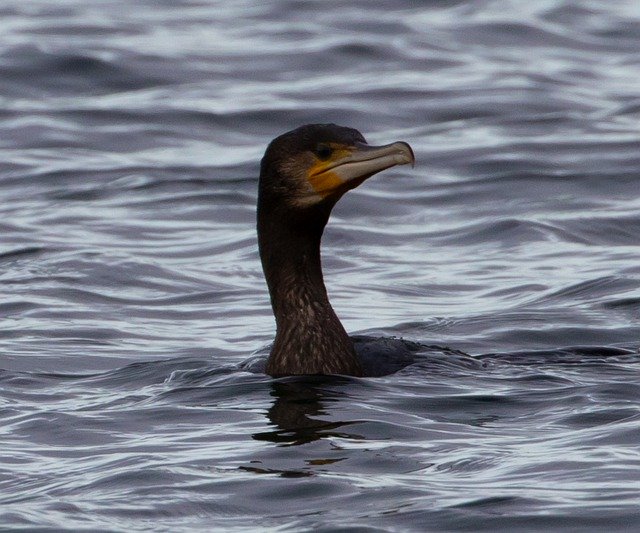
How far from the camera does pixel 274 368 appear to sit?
26.6 feet

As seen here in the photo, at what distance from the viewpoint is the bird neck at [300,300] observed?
8.00 meters

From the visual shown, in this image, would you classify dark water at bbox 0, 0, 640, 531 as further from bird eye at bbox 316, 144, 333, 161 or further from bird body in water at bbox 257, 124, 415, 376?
bird eye at bbox 316, 144, 333, 161

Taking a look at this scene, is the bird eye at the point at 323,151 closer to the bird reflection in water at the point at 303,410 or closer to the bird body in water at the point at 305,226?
the bird body in water at the point at 305,226

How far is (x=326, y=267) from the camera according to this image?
39.2ft

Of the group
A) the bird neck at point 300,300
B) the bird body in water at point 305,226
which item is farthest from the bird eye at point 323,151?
the bird neck at point 300,300

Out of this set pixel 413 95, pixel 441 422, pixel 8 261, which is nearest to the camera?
pixel 441 422

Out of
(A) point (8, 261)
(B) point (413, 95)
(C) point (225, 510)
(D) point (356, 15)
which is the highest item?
(D) point (356, 15)

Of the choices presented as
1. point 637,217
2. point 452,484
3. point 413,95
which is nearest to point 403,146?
point 452,484

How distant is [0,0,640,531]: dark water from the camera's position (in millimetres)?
6332

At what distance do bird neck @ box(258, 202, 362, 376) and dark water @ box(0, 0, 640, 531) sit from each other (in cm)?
18

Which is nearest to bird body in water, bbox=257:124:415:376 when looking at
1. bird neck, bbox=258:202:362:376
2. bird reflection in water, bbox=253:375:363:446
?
bird neck, bbox=258:202:362:376

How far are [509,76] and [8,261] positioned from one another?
9006 millimetres

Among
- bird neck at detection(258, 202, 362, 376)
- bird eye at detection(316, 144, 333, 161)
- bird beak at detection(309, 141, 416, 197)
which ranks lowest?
bird neck at detection(258, 202, 362, 376)

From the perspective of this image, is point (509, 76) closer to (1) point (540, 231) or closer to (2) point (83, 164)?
(2) point (83, 164)
